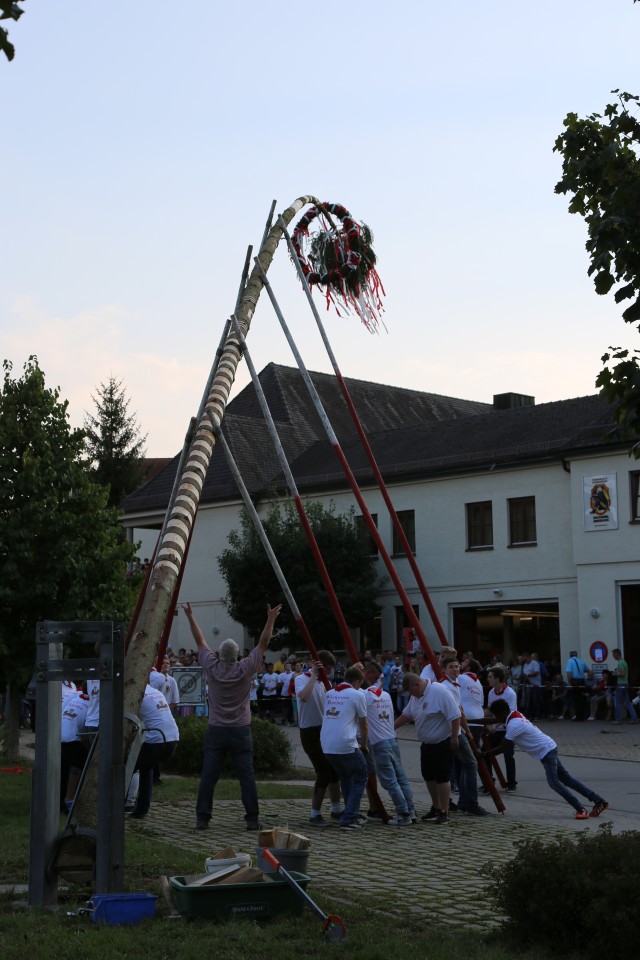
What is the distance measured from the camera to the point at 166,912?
8.41 m

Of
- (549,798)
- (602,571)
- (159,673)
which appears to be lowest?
(549,798)

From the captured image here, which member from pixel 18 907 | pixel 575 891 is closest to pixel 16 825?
pixel 18 907

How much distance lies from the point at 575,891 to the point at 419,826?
700cm

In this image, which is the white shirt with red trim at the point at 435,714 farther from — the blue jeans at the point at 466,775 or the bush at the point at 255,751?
the bush at the point at 255,751

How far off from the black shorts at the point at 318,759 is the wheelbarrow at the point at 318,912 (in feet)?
16.7

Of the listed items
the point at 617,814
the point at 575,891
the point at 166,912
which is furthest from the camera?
the point at 617,814

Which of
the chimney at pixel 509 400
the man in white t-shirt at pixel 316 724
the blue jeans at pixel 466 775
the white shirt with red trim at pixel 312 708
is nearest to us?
Result: the man in white t-shirt at pixel 316 724

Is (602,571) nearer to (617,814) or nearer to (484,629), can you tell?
(484,629)

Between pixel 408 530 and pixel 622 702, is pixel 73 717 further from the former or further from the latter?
pixel 408 530

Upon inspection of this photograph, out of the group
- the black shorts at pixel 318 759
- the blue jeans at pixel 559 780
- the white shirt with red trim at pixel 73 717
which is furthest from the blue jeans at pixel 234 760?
the blue jeans at pixel 559 780

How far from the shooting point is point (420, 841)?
500 inches

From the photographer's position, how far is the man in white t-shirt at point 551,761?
14.3m

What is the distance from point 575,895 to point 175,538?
542 cm

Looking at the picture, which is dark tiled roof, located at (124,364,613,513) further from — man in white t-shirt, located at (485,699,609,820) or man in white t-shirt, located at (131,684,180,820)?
man in white t-shirt, located at (131,684,180,820)
